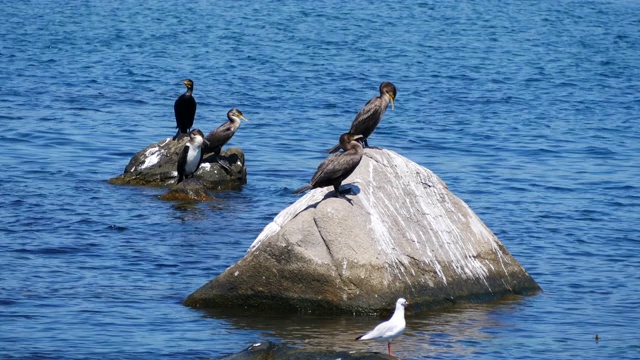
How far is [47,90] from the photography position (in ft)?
90.5

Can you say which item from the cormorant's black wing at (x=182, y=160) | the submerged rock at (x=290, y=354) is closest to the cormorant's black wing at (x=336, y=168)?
the submerged rock at (x=290, y=354)

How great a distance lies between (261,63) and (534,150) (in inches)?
527

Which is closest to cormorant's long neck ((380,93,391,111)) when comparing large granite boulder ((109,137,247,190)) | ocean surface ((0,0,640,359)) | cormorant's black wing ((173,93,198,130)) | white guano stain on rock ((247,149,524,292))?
white guano stain on rock ((247,149,524,292))

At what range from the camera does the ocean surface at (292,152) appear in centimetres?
1109

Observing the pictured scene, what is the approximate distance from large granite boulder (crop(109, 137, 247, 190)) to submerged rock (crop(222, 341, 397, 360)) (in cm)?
934

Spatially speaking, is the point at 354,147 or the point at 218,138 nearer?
the point at 354,147

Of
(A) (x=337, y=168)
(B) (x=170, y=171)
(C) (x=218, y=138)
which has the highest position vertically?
(A) (x=337, y=168)

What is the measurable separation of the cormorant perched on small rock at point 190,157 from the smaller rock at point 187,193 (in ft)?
1.08

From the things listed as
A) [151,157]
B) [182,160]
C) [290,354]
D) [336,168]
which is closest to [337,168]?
[336,168]

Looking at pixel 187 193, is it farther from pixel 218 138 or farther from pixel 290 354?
pixel 290 354

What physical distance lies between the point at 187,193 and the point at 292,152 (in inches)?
171

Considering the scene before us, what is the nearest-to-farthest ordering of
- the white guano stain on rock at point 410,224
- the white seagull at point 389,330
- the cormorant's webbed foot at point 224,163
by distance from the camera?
the white seagull at point 389,330
the white guano stain on rock at point 410,224
the cormorant's webbed foot at point 224,163

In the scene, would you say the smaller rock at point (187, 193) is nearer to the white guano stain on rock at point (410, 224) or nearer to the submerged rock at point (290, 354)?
the white guano stain on rock at point (410, 224)

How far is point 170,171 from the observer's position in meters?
18.5
